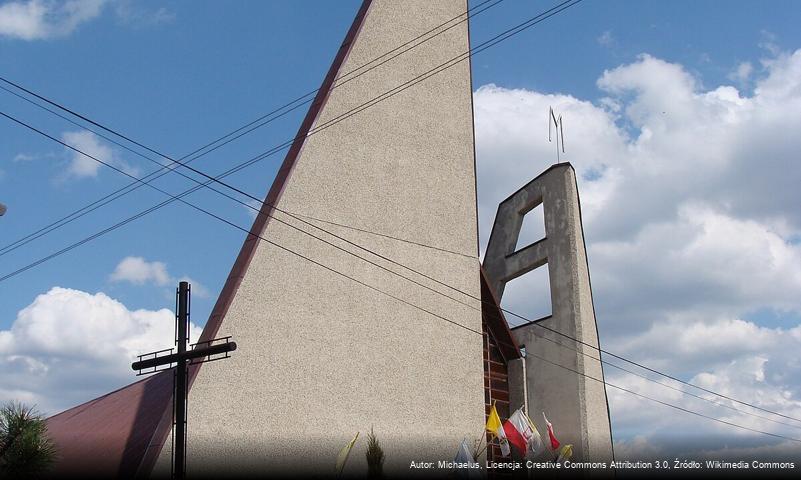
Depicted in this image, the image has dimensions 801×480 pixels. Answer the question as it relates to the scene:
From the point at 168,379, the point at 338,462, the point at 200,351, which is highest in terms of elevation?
the point at 168,379

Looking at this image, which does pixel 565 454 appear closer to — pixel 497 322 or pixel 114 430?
pixel 497 322

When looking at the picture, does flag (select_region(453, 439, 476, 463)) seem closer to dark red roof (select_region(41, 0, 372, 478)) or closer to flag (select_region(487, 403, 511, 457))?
flag (select_region(487, 403, 511, 457))

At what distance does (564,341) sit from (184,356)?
43.6 ft

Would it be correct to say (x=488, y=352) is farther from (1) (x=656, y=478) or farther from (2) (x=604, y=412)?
(1) (x=656, y=478)

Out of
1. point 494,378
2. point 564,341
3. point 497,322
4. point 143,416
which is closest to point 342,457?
point 143,416

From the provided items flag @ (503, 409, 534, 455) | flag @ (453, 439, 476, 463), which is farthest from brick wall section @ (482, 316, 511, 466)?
flag @ (453, 439, 476, 463)

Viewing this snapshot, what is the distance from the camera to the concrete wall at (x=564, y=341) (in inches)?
986

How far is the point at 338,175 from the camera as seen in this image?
72.7ft

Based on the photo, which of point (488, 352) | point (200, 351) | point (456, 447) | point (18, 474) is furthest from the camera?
point (488, 352)

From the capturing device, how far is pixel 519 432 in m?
23.2

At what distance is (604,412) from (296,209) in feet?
35.9

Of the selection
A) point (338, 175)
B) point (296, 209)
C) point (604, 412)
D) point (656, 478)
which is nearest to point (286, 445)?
point (296, 209)

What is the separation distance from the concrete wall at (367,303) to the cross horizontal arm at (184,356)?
174cm

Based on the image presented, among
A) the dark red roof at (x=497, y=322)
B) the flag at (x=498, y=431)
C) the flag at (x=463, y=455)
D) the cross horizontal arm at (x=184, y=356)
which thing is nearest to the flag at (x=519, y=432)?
the flag at (x=498, y=431)
